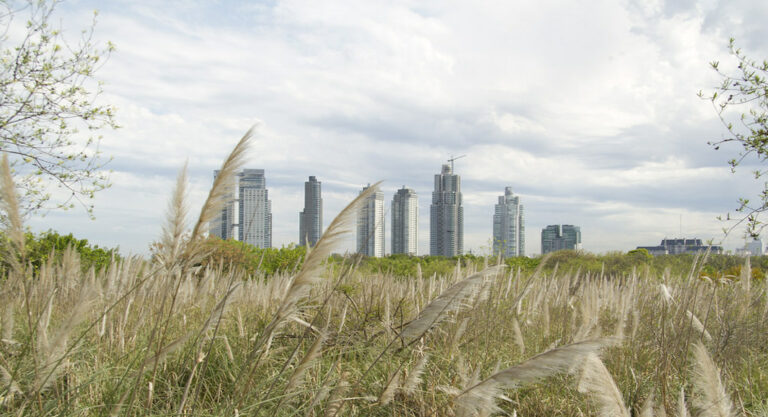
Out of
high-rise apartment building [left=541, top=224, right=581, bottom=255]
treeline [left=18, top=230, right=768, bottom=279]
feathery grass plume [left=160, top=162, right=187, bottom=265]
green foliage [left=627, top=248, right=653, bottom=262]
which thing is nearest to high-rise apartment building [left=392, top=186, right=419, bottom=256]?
high-rise apartment building [left=541, top=224, right=581, bottom=255]

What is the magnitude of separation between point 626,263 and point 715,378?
12718mm

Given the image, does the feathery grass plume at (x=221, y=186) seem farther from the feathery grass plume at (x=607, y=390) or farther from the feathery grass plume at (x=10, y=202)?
the feathery grass plume at (x=607, y=390)

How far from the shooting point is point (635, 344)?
360 cm

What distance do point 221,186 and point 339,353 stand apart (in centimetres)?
127

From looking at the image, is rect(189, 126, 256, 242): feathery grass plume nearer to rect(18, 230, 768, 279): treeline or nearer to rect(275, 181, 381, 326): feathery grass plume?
rect(275, 181, 381, 326): feathery grass plume

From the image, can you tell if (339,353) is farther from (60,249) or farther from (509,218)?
(509,218)

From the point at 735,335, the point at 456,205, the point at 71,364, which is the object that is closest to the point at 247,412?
the point at 71,364

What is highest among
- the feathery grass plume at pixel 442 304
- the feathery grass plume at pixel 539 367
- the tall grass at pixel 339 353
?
the feathery grass plume at pixel 442 304

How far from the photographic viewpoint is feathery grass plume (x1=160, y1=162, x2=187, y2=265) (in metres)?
1.78

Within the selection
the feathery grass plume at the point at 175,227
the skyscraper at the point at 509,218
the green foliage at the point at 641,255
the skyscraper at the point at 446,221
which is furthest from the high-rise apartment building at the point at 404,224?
the feathery grass plume at the point at 175,227

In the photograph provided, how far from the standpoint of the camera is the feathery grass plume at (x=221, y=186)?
1.69m

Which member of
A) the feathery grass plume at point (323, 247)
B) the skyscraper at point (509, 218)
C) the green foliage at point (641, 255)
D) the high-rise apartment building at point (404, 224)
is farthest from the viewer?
the skyscraper at point (509, 218)

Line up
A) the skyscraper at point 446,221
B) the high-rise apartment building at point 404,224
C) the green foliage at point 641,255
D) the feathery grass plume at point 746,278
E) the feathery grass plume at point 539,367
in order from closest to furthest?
the feathery grass plume at point 539,367 → the feathery grass plume at point 746,278 → the green foliage at point 641,255 → the high-rise apartment building at point 404,224 → the skyscraper at point 446,221

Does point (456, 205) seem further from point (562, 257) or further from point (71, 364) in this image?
point (71, 364)
